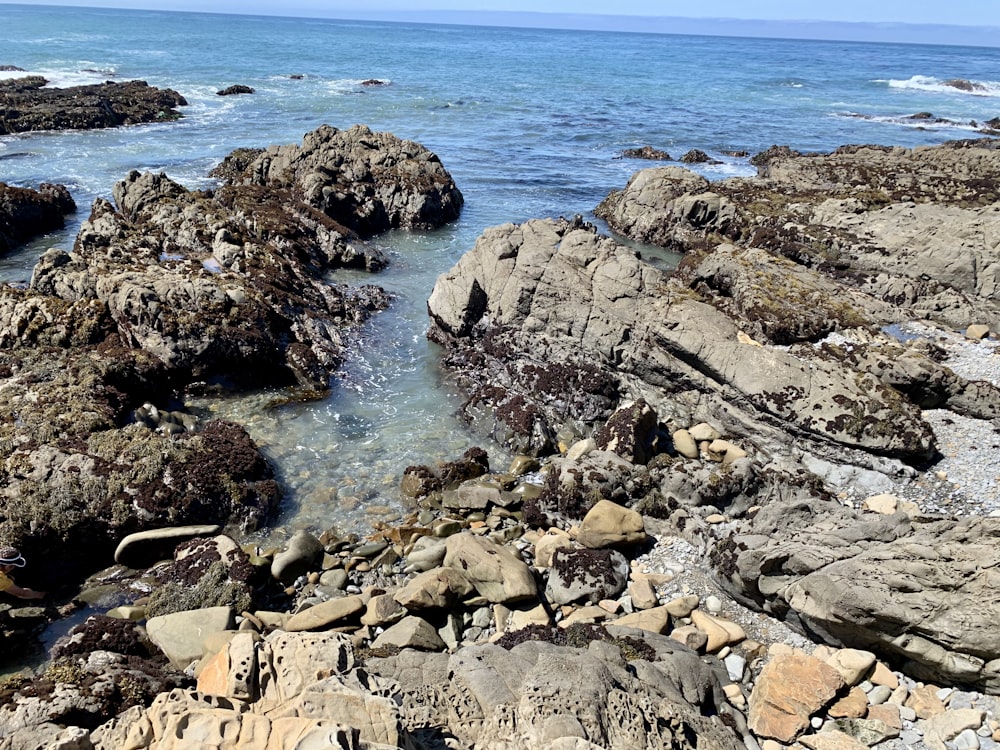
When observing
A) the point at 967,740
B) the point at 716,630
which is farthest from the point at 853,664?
the point at 716,630

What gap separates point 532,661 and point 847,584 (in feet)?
16.5

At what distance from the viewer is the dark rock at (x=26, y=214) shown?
27.9 meters

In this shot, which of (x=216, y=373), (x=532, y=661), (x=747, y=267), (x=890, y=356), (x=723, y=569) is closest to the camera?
(x=532, y=661)

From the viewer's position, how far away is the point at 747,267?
22922 millimetres

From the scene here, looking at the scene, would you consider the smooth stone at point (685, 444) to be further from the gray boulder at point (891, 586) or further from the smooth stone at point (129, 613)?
the smooth stone at point (129, 613)

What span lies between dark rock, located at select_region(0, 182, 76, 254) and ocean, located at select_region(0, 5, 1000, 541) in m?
0.98

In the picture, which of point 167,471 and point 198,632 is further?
point 167,471

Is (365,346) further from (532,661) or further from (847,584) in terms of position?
(847,584)

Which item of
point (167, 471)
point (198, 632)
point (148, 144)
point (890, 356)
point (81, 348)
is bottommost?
point (198, 632)

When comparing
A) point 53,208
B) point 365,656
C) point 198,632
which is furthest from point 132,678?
point 53,208

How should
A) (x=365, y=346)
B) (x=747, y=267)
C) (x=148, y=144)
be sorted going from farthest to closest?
1. (x=148, y=144)
2. (x=747, y=267)
3. (x=365, y=346)

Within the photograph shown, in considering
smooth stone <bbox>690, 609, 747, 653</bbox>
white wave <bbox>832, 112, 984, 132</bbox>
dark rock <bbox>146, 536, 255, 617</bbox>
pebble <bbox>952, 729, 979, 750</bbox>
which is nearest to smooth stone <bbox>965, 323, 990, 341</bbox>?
smooth stone <bbox>690, 609, 747, 653</bbox>

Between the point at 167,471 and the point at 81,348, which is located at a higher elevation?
the point at 81,348

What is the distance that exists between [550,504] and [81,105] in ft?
201
